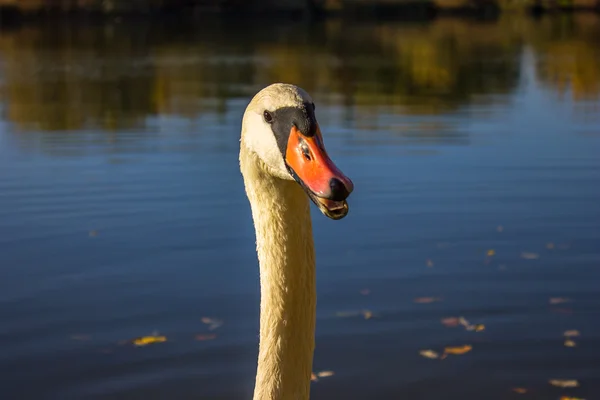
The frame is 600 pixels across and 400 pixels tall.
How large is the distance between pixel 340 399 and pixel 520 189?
29.8 ft

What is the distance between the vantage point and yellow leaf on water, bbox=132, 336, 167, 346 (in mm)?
10289

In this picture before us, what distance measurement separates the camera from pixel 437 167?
18844 millimetres

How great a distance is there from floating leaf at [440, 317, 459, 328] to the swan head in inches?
226

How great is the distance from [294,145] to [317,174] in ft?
0.95

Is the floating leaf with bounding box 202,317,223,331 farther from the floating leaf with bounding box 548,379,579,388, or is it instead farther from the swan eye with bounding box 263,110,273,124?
the swan eye with bounding box 263,110,273,124

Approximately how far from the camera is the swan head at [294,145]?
4.52m

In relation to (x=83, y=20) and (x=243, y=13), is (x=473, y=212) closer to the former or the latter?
(x=83, y=20)

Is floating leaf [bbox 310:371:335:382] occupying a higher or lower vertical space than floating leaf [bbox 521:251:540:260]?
lower

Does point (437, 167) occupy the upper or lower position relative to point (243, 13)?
lower

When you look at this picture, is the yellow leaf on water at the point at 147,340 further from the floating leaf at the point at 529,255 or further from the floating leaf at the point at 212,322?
the floating leaf at the point at 529,255

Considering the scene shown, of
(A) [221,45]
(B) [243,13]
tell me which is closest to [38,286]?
(A) [221,45]

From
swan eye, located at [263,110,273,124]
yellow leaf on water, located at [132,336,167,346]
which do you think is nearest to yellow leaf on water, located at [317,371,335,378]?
yellow leaf on water, located at [132,336,167,346]

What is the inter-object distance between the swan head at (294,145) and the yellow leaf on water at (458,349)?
16.8 feet

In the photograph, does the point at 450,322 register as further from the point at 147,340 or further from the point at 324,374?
the point at 147,340
